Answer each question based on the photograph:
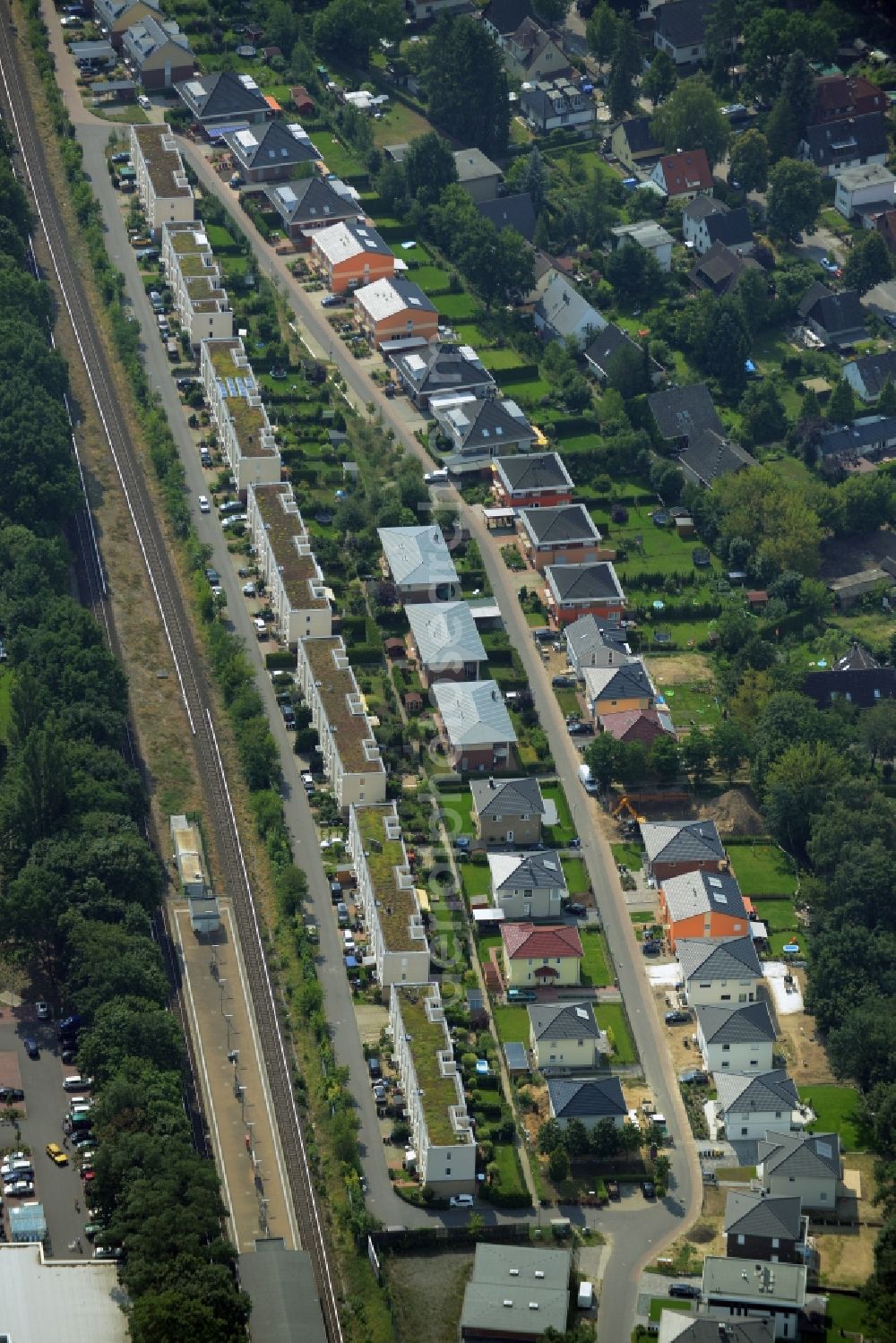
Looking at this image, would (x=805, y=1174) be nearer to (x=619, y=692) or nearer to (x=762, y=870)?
(x=762, y=870)

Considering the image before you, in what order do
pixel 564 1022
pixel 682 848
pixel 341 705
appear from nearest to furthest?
pixel 564 1022, pixel 682 848, pixel 341 705

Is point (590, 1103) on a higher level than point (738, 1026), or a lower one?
lower

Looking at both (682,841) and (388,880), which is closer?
(388,880)

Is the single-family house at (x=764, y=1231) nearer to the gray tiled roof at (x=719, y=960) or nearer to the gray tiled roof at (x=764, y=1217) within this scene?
the gray tiled roof at (x=764, y=1217)

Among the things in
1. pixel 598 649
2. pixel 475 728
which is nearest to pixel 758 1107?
pixel 475 728

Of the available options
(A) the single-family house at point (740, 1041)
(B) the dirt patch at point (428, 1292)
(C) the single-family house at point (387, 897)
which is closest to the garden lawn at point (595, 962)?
(A) the single-family house at point (740, 1041)

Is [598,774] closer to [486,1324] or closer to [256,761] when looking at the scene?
[256,761]
